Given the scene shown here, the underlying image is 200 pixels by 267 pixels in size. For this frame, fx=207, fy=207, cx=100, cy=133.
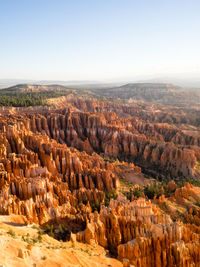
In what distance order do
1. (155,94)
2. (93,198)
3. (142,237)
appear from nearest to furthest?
(142,237), (93,198), (155,94)

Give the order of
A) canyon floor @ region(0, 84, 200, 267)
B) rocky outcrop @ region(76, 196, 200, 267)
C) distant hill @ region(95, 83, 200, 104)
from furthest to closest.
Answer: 1. distant hill @ region(95, 83, 200, 104)
2. rocky outcrop @ region(76, 196, 200, 267)
3. canyon floor @ region(0, 84, 200, 267)

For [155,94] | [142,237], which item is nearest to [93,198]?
[142,237]

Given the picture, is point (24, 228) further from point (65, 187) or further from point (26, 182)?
point (65, 187)

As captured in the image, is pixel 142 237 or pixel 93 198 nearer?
pixel 142 237

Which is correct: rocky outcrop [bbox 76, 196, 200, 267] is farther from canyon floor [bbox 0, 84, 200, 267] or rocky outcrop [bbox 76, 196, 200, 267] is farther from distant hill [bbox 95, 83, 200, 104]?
distant hill [bbox 95, 83, 200, 104]

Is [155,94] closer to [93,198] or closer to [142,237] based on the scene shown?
[93,198]

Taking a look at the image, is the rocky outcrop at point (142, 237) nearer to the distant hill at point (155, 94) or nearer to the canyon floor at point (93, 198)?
the canyon floor at point (93, 198)

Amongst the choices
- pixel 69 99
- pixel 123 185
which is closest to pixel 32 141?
pixel 123 185

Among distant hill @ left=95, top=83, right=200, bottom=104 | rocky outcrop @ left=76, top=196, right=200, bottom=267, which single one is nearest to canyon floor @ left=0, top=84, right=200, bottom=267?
rocky outcrop @ left=76, top=196, right=200, bottom=267

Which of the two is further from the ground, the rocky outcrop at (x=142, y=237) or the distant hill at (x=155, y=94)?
the distant hill at (x=155, y=94)

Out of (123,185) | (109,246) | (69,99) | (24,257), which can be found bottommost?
(123,185)

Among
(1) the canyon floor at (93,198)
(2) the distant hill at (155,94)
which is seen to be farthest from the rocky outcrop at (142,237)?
(2) the distant hill at (155,94)
